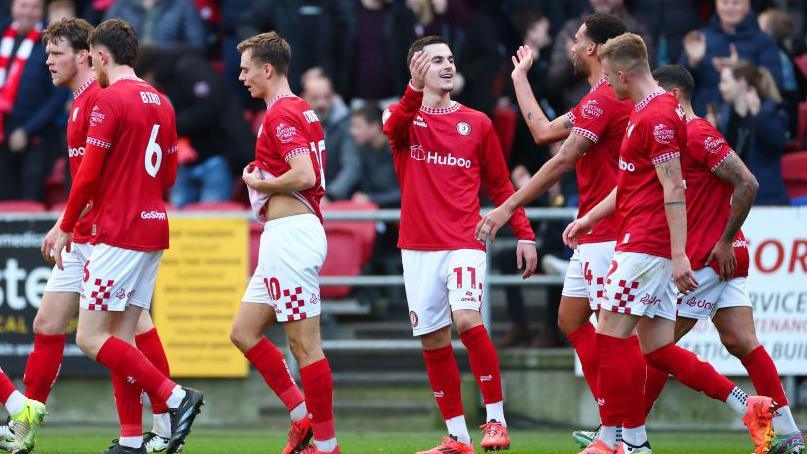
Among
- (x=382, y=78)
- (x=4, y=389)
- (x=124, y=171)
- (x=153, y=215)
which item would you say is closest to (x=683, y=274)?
(x=153, y=215)

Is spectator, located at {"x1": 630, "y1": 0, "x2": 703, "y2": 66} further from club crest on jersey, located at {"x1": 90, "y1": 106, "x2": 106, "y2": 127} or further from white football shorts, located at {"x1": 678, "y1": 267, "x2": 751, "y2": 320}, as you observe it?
club crest on jersey, located at {"x1": 90, "y1": 106, "x2": 106, "y2": 127}

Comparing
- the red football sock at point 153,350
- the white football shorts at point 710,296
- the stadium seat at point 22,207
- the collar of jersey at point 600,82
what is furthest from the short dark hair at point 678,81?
the stadium seat at point 22,207

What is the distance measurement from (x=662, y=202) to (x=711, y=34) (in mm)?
5602

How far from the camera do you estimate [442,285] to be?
9.23 meters

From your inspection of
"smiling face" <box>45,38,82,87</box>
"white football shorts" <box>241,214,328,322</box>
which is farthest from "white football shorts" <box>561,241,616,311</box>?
"smiling face" <box>45,38,82,87</box>

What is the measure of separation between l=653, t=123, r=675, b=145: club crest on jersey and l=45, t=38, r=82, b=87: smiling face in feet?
12.0

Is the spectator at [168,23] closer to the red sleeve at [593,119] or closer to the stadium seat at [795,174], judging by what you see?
the stadium seat at [795,174]

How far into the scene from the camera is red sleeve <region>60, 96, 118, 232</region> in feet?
28.3

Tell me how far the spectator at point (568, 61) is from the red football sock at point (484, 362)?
4.82 meters

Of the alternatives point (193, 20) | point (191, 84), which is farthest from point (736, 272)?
point (193, 20)

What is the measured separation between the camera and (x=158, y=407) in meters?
9.42

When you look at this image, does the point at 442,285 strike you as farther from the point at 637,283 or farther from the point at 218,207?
the point at 218,207

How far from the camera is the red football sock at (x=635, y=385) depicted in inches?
333

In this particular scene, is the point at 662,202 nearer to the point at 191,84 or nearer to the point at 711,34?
the point at 711,34
